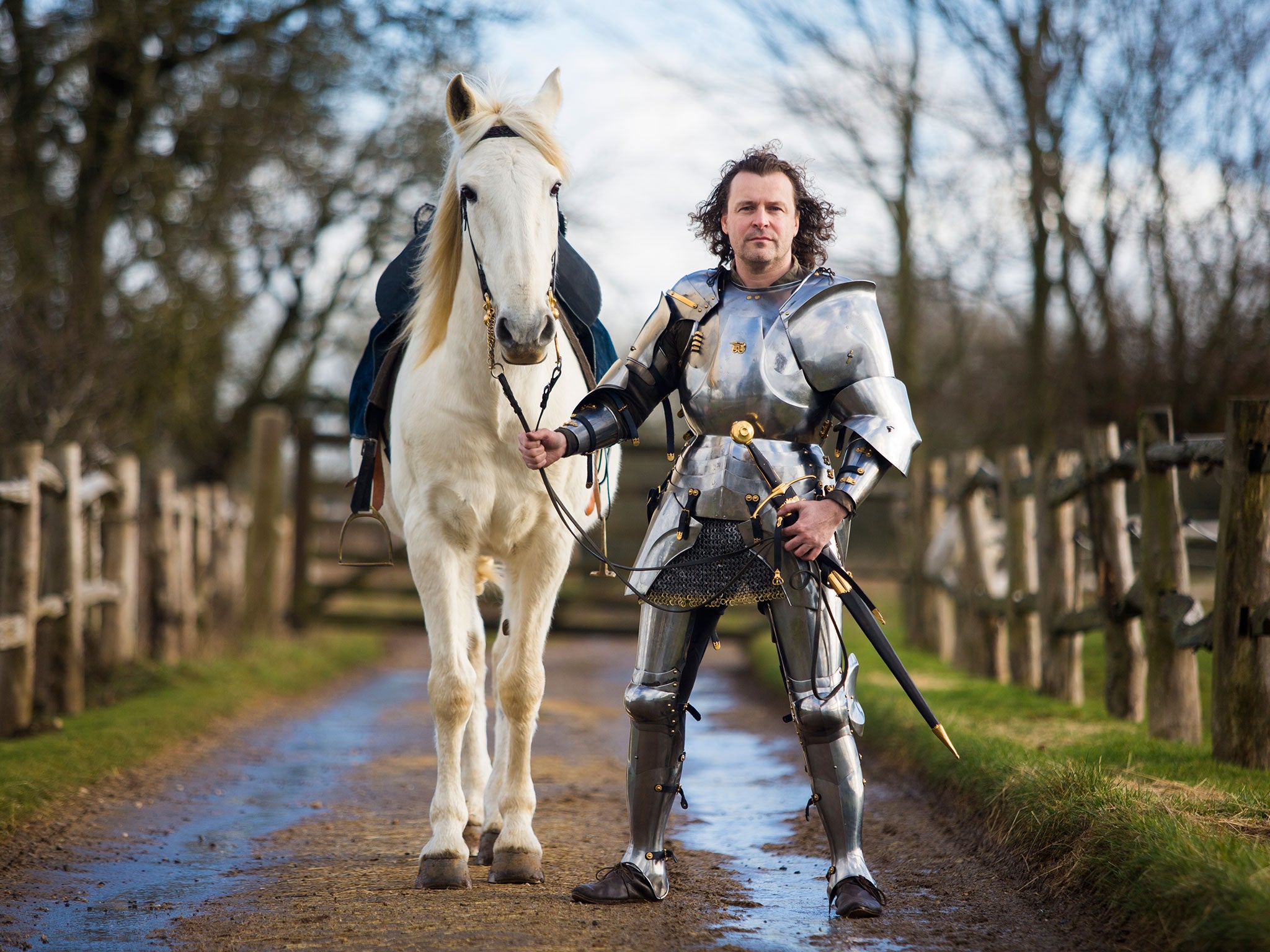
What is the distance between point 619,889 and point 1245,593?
2.42 meters

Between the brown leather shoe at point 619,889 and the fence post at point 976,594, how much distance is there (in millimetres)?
4919

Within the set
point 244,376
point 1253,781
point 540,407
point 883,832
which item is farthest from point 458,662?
point 244,376

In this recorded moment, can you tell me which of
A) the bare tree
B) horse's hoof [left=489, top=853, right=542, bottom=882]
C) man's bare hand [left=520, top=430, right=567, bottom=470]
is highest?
the bare tree

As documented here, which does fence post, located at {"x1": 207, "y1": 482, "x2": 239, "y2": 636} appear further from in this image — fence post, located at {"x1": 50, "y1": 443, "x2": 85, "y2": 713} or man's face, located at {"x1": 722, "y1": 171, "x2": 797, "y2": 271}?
man's face, located at {"x1": 722, "y1": 171, "x2": 797, "y2": 271}

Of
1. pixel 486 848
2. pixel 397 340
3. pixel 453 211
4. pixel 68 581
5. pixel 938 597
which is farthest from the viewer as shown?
pixel 938 597

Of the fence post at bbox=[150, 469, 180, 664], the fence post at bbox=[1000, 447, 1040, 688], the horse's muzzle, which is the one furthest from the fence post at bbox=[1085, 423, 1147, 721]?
the fence post at bbox=[150, 469, 180, 664]

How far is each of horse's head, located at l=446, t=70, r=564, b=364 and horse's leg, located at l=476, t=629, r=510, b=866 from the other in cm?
104

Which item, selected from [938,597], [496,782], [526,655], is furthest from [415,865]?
[938,597]

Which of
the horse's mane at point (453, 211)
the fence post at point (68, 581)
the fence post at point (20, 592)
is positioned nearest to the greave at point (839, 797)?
the horse's mane at point (453, 211)

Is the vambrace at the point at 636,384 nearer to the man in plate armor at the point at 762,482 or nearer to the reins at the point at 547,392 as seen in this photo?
the man in plate armor at the point at 762,482

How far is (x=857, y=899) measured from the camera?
305 centimetres

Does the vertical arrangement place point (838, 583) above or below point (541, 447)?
below

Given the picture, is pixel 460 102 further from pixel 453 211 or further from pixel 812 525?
pixel 812 525

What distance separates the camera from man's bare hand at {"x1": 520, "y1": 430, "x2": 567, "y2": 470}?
127 inches
